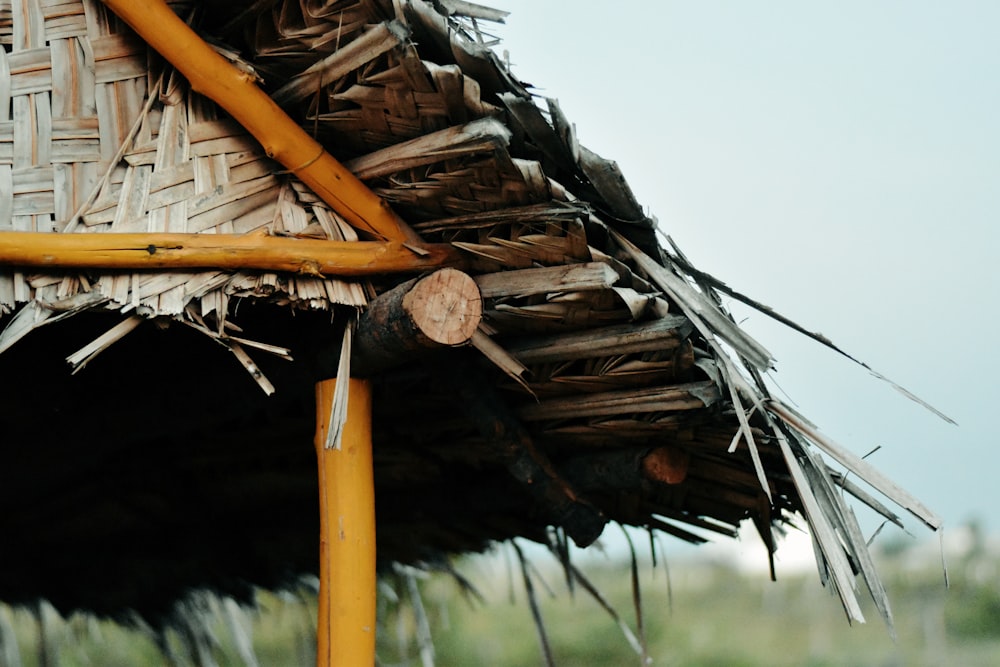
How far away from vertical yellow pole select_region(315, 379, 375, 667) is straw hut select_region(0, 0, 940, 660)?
0.15 ft

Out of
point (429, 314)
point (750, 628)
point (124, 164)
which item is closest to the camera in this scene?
point (429, 314)

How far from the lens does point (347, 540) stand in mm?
1978

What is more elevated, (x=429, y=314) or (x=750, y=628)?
(x=429, y=314)

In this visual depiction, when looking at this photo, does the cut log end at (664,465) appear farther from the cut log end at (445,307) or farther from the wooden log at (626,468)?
the cut log end at (445,307)

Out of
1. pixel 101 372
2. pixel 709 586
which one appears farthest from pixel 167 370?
pixel 709 586

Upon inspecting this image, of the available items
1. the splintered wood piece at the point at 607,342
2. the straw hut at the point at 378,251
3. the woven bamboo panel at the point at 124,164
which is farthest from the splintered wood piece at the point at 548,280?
the woven bamboo panel at the point at 124,164

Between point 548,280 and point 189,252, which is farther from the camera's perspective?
point 548,280

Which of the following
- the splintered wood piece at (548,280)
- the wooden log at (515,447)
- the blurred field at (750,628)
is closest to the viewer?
the splintered wood piece at (548,280)

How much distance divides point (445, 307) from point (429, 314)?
34 mm

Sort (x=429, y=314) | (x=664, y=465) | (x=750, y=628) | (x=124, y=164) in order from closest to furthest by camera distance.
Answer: (x=429, y=314), (x=124, y=164), (x=664, y=465), (x=750, y=628)

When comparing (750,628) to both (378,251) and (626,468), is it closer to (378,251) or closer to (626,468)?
(626,468)

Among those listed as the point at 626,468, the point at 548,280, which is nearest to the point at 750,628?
the point at 626,468

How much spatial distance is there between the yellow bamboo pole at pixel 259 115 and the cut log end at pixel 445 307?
250 mm

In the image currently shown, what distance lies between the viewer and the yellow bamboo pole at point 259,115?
1922 mm
